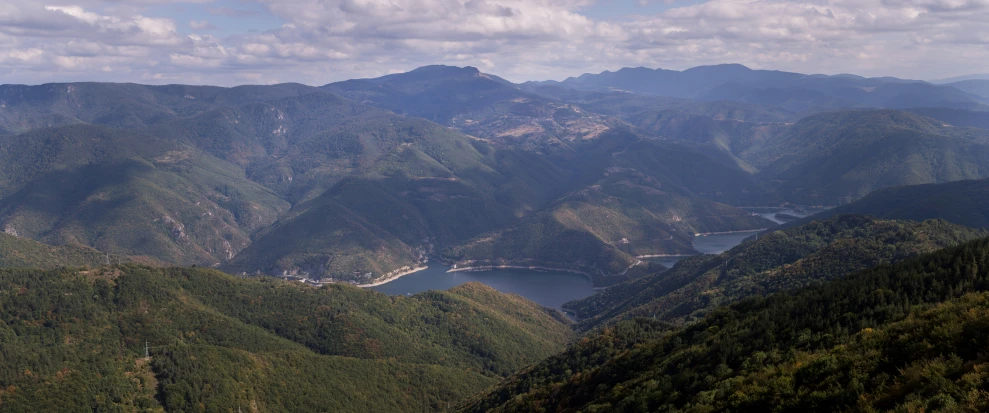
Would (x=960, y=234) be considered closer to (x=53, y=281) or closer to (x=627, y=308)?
(x=627, y=308)

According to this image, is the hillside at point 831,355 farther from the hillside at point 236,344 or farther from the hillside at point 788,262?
the hillside at point 788,262

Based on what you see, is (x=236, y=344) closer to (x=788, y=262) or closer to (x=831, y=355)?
(x=831, y=355)

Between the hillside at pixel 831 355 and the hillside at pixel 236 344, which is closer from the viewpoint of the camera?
the hillside at pixel 831 355

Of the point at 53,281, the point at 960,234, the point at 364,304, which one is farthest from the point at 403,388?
the point at 960,234

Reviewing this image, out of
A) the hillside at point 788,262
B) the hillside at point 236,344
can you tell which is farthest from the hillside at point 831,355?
the hillside at point 788,262

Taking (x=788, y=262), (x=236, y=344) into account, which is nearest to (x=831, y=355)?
(x=236, y=344)

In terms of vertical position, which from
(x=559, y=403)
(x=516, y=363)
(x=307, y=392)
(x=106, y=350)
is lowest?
(x=516, y=363)
